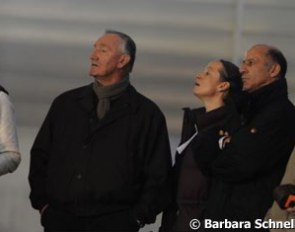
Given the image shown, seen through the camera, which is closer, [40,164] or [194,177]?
[194,177]

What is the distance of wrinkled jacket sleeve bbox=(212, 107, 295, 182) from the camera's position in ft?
13.0

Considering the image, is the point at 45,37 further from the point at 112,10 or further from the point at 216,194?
the point at 216,194

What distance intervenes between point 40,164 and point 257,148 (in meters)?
1.14

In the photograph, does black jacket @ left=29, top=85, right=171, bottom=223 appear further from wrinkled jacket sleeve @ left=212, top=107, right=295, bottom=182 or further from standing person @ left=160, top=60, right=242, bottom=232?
wrinkled jacket sleeve @ left=212, top=107, right=295, bottom=182

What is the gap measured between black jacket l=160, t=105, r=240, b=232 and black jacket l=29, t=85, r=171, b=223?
94mm

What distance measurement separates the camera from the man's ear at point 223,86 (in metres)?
4.46

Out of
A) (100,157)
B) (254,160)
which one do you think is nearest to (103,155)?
(100,157)

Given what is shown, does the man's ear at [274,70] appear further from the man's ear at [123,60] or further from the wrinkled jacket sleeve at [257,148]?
the man's ear at [123,60]

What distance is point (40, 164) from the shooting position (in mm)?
4418

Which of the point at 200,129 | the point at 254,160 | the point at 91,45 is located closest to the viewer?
the point at 254,160

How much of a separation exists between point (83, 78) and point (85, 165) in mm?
1188

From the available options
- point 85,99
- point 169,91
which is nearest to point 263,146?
point 85,99

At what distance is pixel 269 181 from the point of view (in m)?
4.04
